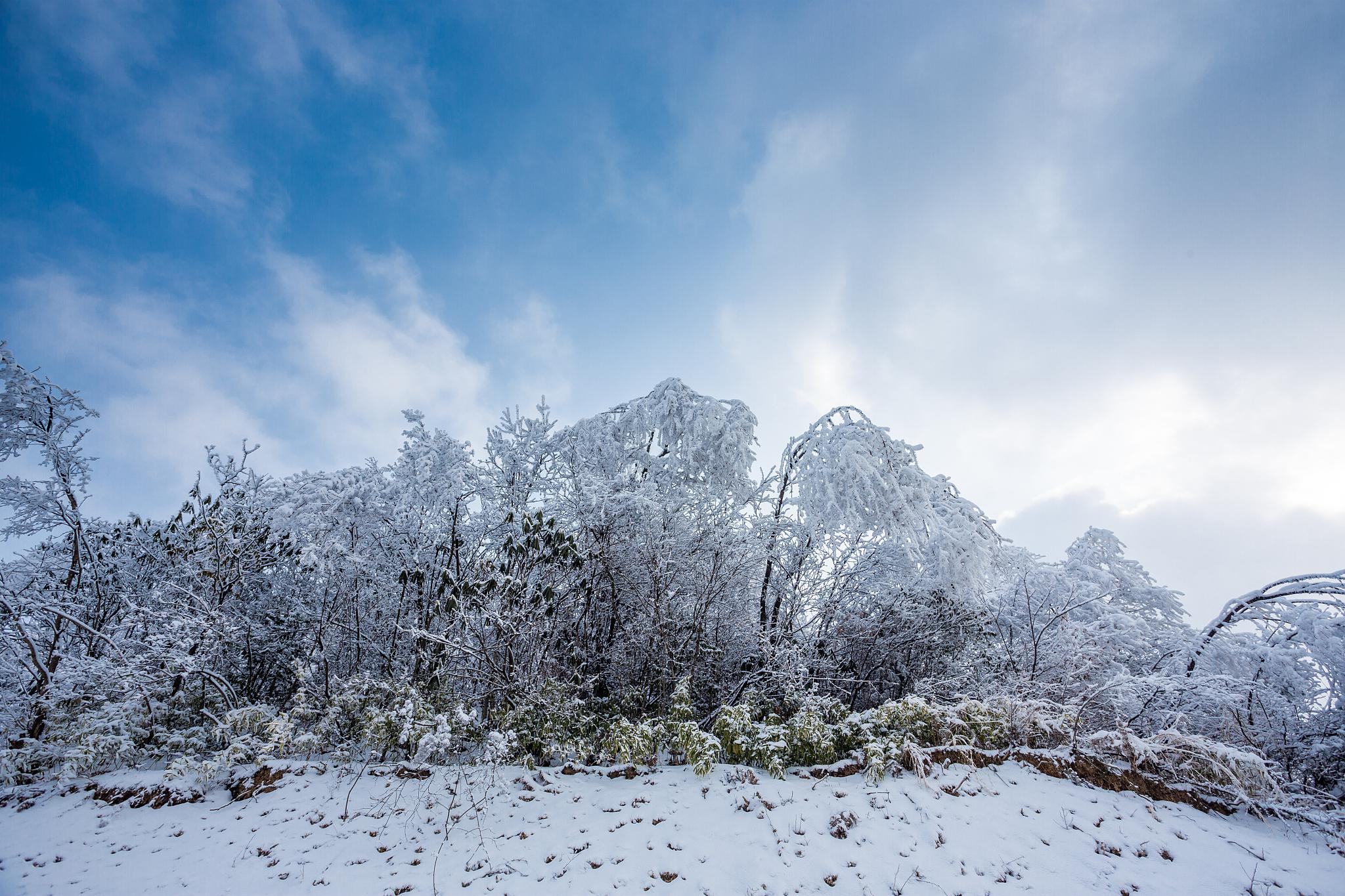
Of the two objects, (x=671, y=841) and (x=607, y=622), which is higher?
(x=607, y=622)

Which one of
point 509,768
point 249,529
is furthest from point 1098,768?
point 249,529

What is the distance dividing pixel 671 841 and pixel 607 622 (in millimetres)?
3492

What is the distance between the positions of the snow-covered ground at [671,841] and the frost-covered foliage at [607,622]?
42cm

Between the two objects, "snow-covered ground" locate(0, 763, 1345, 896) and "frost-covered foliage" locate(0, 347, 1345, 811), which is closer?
"snow-covered ground" locate(0, 763, 1345, 896)

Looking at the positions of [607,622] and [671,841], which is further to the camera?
[607,622]

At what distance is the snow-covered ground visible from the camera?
3162 millimetres

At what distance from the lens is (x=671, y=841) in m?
3.65

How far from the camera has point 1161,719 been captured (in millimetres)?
5316

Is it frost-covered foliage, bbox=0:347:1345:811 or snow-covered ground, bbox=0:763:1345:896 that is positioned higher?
frost-covered foliage, bbox=0:347:1345:811

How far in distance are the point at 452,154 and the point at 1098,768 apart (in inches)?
865

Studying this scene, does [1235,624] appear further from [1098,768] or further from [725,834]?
[725,834]

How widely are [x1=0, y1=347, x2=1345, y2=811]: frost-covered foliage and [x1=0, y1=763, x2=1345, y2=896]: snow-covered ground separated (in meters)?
0.42

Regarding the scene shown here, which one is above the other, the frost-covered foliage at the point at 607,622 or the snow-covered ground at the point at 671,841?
the frost-covered foliage at the point at 607,622

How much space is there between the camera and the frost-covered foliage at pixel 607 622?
16.7 ft
